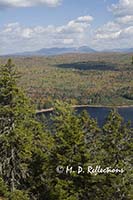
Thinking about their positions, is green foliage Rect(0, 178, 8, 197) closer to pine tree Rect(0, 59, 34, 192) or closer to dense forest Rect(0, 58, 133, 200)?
dense forest Rect(0, 58, 133, 200)

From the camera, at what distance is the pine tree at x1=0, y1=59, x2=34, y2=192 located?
27.8m

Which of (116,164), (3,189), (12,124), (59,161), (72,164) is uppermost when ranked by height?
(12,124)

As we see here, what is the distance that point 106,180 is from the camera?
27531 mm

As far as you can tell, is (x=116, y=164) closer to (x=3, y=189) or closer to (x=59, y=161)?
(x=59, y=161)

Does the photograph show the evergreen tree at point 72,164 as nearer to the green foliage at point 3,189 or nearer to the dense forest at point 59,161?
the dense forest at point 59,161

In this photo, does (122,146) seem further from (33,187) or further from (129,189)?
(33,187)

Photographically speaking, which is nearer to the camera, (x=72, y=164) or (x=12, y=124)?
(x=72, y=164)

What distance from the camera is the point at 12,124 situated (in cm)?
2839

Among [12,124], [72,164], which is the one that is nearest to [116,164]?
[72,164]

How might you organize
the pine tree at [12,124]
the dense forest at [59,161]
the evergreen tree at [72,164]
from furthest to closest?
1. the pine tree at [12,124]
2. the dense forest at [59,161]
3. the evergreen tree at [72,164]

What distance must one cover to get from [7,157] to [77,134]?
21.5 ft

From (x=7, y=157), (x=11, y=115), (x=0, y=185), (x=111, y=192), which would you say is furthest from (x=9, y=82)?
(x=111, y=192)

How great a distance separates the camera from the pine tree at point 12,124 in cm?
2783

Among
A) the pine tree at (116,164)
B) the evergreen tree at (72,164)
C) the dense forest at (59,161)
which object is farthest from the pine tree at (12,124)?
the pine tree at (116,164)
